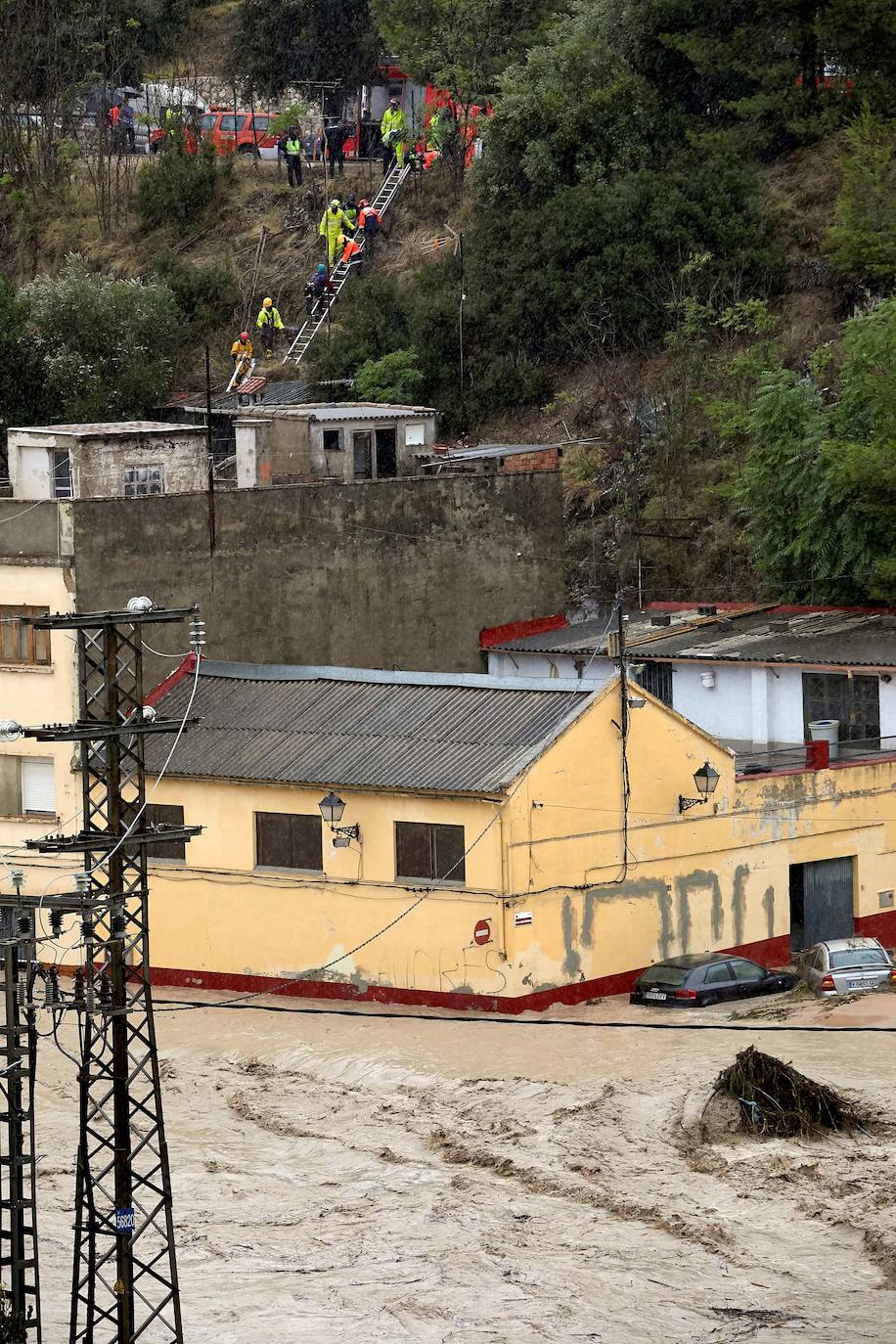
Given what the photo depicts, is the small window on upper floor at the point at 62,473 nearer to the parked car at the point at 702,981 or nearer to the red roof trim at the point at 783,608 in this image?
the red roof trim at the point at 783,608

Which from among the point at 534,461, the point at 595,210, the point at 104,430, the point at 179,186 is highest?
the point at 179,186

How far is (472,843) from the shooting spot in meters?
41.4

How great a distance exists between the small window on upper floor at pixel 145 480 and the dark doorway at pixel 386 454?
7110mm

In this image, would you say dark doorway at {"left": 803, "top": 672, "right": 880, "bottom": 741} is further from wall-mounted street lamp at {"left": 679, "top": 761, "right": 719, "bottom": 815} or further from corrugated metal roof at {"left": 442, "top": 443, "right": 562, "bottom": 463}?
corrugated metal roof at {"left": 442, "top": 443, "right": 562, "bottom": 463}

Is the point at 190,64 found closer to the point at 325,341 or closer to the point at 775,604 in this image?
the point at 325,341

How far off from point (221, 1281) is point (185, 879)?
14.8 meters

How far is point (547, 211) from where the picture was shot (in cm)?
6962

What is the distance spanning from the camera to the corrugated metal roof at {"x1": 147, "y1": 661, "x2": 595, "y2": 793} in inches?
1666

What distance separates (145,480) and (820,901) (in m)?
17.4

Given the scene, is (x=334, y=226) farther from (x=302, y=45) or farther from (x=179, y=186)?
(x=302, y=45)

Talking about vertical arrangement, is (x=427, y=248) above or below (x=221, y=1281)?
above

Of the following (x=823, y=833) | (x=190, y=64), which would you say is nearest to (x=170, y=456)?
(x=823, y=833)

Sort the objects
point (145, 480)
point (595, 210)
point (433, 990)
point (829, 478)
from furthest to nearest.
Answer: point (595, 210), point (829, 478), point (145, 480), point (433, 990)

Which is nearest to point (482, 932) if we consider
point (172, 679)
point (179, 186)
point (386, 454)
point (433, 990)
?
point (433, 990)
